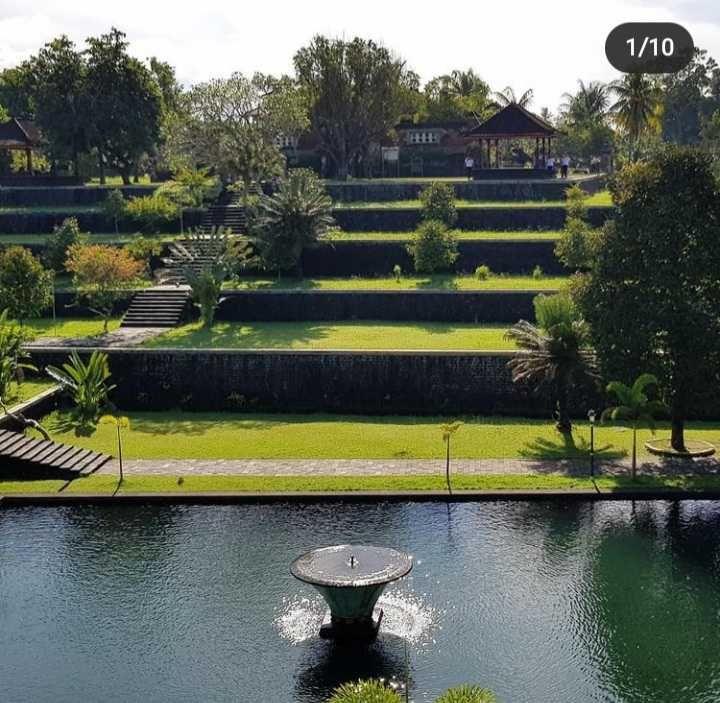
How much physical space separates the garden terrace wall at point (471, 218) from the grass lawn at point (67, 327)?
13.8m

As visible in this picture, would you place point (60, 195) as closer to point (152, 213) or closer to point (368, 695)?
point (152, 213)

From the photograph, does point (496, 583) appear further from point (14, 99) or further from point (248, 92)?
point (14, 99)

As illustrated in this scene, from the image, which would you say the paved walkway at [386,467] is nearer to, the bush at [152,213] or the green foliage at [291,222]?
the green foliage at [291,222]

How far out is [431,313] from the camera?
3812cm

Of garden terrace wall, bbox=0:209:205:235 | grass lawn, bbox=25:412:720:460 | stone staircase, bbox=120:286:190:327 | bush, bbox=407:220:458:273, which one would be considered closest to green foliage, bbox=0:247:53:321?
stone staircase, bbox=120:286:190:327

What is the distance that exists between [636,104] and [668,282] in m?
32.0

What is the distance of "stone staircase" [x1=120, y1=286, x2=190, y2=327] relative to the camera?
3766 cm

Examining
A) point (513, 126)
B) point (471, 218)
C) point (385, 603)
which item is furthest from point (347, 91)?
point (385, 603)

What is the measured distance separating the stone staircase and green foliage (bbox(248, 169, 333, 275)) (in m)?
4.09

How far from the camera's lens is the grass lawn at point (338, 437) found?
26.1 m

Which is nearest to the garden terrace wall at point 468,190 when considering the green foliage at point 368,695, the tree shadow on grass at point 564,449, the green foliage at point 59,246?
the green foliage at point 59,246

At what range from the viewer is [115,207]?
159 ft

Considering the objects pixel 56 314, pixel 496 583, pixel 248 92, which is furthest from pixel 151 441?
pixel 248 92

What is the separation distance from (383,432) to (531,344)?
493 cm
